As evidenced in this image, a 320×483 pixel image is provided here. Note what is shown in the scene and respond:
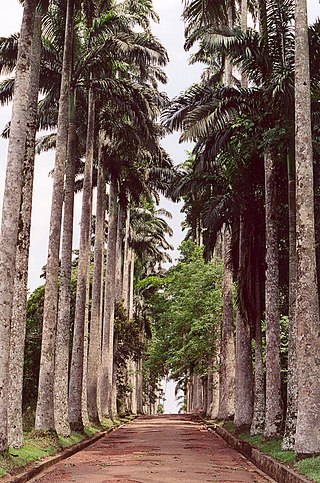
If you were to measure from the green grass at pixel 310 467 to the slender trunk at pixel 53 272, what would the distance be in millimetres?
6756

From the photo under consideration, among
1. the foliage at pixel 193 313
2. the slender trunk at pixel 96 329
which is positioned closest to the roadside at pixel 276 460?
the slender trunk at pixel 96 329

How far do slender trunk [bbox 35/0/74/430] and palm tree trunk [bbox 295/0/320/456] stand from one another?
6514 millimetres

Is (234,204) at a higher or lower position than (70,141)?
lower

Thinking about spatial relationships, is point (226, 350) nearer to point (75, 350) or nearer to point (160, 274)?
point (75, 350)

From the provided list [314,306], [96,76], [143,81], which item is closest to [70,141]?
[96,76]

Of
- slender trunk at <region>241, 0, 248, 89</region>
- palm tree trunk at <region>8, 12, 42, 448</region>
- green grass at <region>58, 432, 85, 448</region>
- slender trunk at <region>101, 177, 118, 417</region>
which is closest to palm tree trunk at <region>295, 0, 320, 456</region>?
palm tree trunk at <region>8, 12, 42, 448</region>

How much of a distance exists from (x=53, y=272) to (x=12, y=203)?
5106 millimetres

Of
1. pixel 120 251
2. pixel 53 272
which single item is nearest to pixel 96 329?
pixel 53 272

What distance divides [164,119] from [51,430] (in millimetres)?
9517

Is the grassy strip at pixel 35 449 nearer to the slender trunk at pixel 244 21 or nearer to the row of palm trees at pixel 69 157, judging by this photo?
the row of palm trees at pixel 69 157

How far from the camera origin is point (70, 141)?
20328 millimetres

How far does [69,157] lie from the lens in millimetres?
20234

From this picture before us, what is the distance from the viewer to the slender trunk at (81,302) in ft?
64.0

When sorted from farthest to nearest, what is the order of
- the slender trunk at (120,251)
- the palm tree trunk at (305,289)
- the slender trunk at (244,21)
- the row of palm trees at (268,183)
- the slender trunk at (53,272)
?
the slender trunk at (120,251) < the slender trunk at (244,21) < the slender trunk at (53,272) < the row of palm trees at (268,183) < the palm tree trunk at (305,289)
